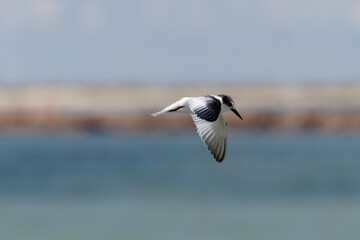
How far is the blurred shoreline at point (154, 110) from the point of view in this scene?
197ft

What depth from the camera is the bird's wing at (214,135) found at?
13.9m

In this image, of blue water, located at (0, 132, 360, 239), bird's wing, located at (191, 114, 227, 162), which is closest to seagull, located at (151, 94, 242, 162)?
bird's wing, located at (191, 114, 227, 162)

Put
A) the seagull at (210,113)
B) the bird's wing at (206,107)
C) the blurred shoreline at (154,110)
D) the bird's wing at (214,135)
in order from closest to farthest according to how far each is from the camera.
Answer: the bird's wing at (206,107), the seagull at (210,113), the bird's wing at (214,135), the blurred shoreline at (154,110)

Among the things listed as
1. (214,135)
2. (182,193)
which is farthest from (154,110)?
(214,135)

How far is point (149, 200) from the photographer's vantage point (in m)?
31.7

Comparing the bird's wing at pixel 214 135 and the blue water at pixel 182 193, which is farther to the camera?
the blue water at pixel 182 193

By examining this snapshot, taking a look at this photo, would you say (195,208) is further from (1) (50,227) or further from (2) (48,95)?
(2) (48,95)

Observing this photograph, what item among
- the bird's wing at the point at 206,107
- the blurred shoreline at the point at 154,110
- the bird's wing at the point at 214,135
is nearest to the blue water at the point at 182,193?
the blurred shoreline at the point at 154,110

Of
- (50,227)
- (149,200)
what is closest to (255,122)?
(149,200)

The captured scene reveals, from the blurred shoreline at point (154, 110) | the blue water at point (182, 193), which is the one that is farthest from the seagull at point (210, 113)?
the blurred shoreline at point (154, 110)

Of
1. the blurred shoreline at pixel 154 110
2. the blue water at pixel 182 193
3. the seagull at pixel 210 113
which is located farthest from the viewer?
the blurred shoreline at pixel 154 110

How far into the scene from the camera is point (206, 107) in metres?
13.3

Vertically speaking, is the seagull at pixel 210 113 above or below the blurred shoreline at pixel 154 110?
below

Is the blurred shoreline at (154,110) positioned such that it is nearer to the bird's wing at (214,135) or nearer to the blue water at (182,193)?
the blue water at (182,193)
